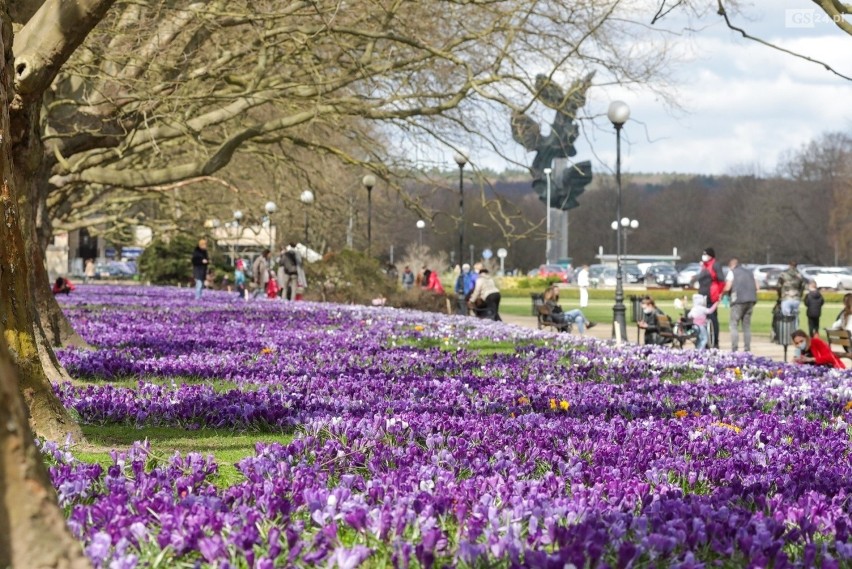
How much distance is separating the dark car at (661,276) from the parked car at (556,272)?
511 cm

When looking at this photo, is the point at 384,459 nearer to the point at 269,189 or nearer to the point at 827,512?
the point at 827,512

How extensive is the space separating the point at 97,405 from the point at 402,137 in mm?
14560

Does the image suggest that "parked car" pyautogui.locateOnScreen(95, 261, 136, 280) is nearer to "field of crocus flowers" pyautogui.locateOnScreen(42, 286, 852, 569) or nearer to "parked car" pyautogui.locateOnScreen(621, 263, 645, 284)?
"parked car" pyautogui.locateOnScreen(621, 263, 645, 284)

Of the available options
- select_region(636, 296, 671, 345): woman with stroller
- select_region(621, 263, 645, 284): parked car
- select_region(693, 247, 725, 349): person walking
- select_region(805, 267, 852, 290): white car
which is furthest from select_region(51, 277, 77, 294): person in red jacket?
select_region(621, 263, 645, 284): parked car

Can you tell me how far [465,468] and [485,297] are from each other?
23.8 meters

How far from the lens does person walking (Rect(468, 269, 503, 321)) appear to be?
98.1ft

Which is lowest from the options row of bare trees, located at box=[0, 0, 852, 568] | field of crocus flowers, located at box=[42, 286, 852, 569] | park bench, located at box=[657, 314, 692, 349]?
park bench, located at box=[657, 314, 692, 349]

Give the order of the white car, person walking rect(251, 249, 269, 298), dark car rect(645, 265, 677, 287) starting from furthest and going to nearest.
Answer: dark car rect(645, 265, 677, 287) → the white car → person walking rect(251, 249, 269, 298)

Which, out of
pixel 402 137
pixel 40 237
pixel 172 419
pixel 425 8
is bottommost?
pixel 172 419

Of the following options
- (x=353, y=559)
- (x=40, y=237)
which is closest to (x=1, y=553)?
(x=353, y=559)

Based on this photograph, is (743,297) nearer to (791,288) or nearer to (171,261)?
(791,288)

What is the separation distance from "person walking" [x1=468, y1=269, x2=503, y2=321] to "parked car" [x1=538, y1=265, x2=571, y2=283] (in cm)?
4269

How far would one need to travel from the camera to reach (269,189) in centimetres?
3653

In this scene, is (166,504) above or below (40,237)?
below
